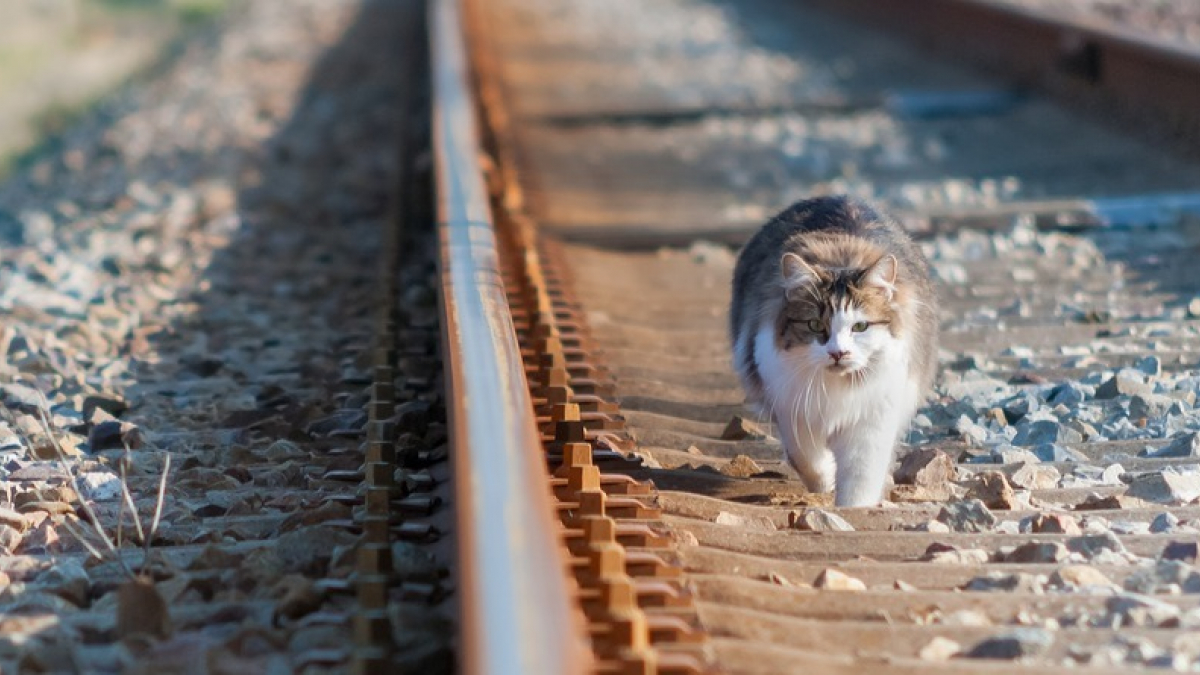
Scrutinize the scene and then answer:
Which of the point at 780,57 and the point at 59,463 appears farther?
the point at 780,57

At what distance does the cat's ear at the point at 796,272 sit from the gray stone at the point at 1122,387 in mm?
1132

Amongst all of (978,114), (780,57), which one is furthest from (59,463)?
(780,57)

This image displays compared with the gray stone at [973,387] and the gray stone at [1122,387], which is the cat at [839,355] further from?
the gray stone at [1122,387]

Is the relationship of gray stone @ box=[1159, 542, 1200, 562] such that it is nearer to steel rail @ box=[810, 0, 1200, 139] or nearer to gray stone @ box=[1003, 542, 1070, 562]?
gray stone @ box=[1003, 542, 1070, 562]

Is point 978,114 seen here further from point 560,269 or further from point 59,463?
point 59,463

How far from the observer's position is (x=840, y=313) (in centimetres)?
459

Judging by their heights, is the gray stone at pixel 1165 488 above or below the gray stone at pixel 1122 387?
below

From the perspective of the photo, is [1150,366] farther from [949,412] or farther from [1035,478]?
[1035,478]

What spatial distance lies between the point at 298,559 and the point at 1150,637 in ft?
5.76

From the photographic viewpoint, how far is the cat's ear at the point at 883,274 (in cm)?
462

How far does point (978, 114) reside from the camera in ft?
36.7

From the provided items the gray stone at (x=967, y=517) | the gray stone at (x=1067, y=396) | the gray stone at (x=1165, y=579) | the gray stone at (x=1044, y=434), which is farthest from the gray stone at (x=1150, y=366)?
the gray stone at (x=1165, y=579)

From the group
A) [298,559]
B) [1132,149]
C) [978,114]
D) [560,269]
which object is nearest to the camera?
[298,559]

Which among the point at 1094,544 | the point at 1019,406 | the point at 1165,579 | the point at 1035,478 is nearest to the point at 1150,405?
the point at 1019,406
